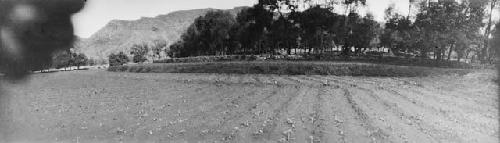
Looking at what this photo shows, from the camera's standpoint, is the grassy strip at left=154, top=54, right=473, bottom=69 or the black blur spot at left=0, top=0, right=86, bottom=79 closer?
the black blur spot at left=0, top=0, right=86, bottom=79

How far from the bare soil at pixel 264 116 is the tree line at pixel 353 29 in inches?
953

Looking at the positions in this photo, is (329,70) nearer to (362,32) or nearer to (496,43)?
(496,43)

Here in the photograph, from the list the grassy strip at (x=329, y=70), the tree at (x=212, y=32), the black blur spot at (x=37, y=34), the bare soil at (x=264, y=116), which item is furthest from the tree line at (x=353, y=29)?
the black blur spot at (x=37, y=34)

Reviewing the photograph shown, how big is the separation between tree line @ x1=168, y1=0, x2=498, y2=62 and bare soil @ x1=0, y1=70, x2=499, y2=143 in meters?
24.2

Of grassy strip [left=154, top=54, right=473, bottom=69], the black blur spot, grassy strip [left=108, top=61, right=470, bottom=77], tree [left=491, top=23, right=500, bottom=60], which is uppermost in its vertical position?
tree [left=491, top=23, right=500, bottom=60]

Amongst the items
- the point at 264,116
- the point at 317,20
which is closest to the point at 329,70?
the point at 264,116

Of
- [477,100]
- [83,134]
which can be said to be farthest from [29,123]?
[477,100]

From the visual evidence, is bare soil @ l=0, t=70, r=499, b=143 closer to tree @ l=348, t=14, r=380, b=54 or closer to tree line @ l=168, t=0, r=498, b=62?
tree line @ l=168, t=0, r=498, b=62

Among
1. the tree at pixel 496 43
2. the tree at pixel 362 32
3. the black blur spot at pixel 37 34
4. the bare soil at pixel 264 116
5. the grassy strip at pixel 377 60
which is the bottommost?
the bare soil at pixel 264 116

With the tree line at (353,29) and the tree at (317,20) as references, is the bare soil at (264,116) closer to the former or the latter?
the tree line at (353,29)

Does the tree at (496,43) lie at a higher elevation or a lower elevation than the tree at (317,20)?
lower

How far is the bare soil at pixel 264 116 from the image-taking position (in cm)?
1366

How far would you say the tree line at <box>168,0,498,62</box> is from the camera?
162 feet

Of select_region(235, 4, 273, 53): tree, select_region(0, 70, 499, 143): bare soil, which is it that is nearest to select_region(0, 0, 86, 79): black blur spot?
select_region(0, 70, 499, 143): bare soil
